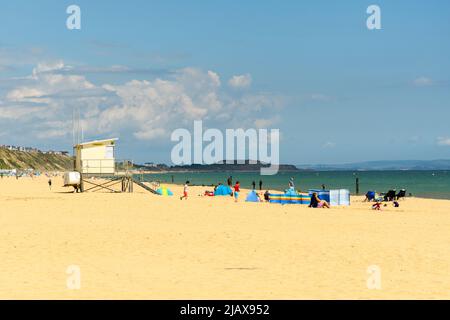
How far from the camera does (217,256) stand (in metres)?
14.2

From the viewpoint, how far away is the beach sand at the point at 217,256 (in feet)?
34.6

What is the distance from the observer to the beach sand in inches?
415

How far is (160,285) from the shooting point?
35.8ft

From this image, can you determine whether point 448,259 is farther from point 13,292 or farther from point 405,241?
point 13,292

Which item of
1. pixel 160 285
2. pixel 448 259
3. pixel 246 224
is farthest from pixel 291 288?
pixel 246 224
